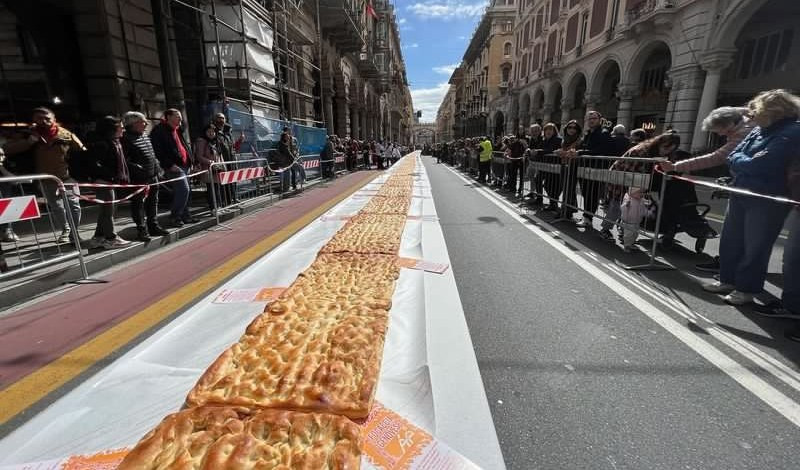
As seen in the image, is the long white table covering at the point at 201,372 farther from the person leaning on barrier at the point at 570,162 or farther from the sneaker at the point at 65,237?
the person leaning on barrier at the point at 570,162

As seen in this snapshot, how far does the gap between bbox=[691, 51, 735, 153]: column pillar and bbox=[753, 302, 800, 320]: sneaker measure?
15.5 metres

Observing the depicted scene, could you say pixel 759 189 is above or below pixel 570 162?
below

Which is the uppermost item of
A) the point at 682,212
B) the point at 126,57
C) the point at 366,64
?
the point at 366,64

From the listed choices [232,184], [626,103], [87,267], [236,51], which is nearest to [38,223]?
[232,184]

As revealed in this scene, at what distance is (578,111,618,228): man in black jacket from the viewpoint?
6.00 metres

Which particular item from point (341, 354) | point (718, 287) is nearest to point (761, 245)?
point (718, 287)

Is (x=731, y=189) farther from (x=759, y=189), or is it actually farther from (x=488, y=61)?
(x=488, y=61)

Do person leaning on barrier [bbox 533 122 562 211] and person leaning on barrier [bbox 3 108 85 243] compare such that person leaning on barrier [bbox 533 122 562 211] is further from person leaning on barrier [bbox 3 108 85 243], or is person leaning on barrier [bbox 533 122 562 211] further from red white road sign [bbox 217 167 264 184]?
person leaning on barrier [bbox 3 108 85 243]

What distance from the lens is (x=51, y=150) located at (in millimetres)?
4891

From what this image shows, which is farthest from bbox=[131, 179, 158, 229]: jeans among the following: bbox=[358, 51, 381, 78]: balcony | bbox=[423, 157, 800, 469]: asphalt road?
bbox=[358, 51, 381, 78]: balcony

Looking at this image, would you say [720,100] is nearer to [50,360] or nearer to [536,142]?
[536,142]

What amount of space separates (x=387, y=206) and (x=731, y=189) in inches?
219

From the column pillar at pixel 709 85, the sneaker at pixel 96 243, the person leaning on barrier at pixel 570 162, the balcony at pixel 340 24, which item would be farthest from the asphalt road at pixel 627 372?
the balcony at pixel 340 24

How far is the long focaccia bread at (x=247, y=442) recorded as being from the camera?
1.53m
